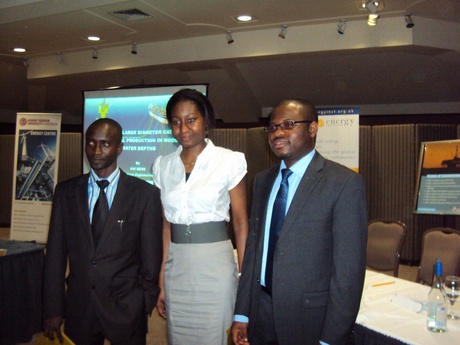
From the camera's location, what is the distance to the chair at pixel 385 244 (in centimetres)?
356

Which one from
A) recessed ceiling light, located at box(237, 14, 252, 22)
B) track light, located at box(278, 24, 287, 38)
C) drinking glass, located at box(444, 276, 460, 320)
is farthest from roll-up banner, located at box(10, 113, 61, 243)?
drinking glass, located at box(444, 276, 460, 320)

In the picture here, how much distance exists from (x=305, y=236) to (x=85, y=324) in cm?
100

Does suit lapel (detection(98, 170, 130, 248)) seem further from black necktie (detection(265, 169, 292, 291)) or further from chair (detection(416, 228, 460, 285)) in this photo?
chair (detection(416, 228, 460, 285))

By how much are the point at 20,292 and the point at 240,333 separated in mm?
2358

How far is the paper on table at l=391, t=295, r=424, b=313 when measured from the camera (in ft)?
6.94

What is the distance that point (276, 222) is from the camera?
162 centimetres

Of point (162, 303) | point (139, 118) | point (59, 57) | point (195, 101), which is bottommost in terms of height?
point (162, 303)

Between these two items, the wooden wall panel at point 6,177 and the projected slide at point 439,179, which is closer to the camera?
the projected slide at point 439,179

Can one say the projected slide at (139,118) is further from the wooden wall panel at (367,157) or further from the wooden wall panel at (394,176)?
the wooden wall panel at (394,176)

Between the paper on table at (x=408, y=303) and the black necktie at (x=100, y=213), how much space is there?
1.50 m

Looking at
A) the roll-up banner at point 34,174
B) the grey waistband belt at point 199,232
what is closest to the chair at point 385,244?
the grey waistband belt at point 199,232

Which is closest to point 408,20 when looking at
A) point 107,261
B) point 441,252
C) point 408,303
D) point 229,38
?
point 229,38

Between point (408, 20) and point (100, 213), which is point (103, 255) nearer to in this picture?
point (100, 213)

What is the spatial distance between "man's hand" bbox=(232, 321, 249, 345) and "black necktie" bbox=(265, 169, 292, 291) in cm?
22
